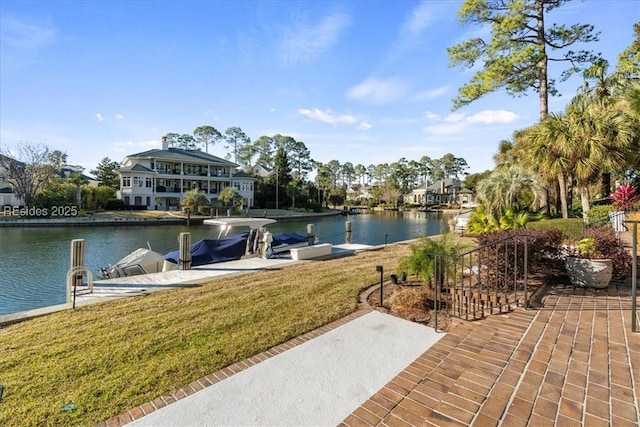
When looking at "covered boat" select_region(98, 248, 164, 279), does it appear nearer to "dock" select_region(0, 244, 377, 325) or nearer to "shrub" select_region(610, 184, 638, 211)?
"dock" select_region(0, 244, 377, 325)

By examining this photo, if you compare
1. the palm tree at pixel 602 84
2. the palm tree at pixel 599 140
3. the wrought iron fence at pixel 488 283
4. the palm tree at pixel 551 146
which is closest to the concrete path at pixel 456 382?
the wrought iron fence at pixel 488 283

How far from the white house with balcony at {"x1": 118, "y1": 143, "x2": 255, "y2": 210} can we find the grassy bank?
33.8 m

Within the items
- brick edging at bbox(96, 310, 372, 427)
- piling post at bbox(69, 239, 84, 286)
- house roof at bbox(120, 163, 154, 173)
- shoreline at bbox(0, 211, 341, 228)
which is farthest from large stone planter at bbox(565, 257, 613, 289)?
house roof at bbox(120, 163, 154, 173)

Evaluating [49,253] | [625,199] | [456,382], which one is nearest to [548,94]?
→ [625,199]

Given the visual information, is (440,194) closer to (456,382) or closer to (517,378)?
(517,378)

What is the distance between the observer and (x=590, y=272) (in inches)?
181

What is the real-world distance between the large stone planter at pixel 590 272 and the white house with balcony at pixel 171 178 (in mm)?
36607

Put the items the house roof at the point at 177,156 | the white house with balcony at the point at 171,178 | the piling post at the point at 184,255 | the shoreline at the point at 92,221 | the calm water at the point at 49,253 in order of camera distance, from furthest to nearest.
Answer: the house roof at the point at 177,156
the white house with balcony at the point at 171,178
the shoreline at the point at 92,221
the piling post at the point at 184,255
the calm water at the point at 49,253

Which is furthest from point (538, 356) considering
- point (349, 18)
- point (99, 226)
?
point (99, 226)

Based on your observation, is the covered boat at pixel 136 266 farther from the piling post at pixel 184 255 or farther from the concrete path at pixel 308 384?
the concrete path at pixel 308 384

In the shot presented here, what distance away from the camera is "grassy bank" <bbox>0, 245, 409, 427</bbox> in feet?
8.44

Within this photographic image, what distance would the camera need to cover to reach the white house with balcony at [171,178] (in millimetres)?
34719

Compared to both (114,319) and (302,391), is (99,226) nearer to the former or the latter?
(114,319)

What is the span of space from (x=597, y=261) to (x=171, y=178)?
40329mm
